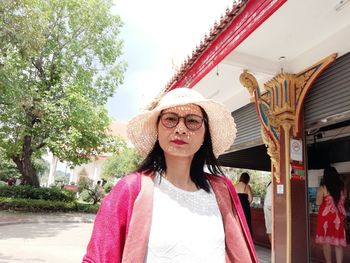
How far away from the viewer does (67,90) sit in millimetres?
12844

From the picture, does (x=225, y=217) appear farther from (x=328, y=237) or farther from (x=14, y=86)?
(x=14, y=86)

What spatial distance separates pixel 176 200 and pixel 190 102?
44 cm

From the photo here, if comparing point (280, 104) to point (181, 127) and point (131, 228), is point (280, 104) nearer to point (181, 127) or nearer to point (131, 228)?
point (181, 127)

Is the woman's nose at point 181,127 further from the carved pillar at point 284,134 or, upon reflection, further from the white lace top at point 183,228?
the carved pillar at point 284,134

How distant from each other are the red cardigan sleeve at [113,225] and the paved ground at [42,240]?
223 inches

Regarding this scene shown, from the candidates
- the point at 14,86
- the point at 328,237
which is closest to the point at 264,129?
the point at 328,237

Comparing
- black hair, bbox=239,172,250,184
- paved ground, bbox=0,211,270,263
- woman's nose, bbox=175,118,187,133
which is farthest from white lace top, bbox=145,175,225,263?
black hair, bbox=239,172,250,184

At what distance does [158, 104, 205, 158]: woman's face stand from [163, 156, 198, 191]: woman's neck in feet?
0.14

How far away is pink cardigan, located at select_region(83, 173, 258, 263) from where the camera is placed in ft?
3.86

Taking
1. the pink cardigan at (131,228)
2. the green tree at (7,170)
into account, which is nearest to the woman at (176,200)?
the pink cardigan at (131,228)

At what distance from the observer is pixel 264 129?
5.30 metres

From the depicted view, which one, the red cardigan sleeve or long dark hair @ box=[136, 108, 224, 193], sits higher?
long dark hair @ box=[136, 108, 224, 193]

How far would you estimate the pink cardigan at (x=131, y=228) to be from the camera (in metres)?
1.18

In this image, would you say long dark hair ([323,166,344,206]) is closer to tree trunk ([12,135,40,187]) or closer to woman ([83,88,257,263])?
woman ([83,88,257,263])
